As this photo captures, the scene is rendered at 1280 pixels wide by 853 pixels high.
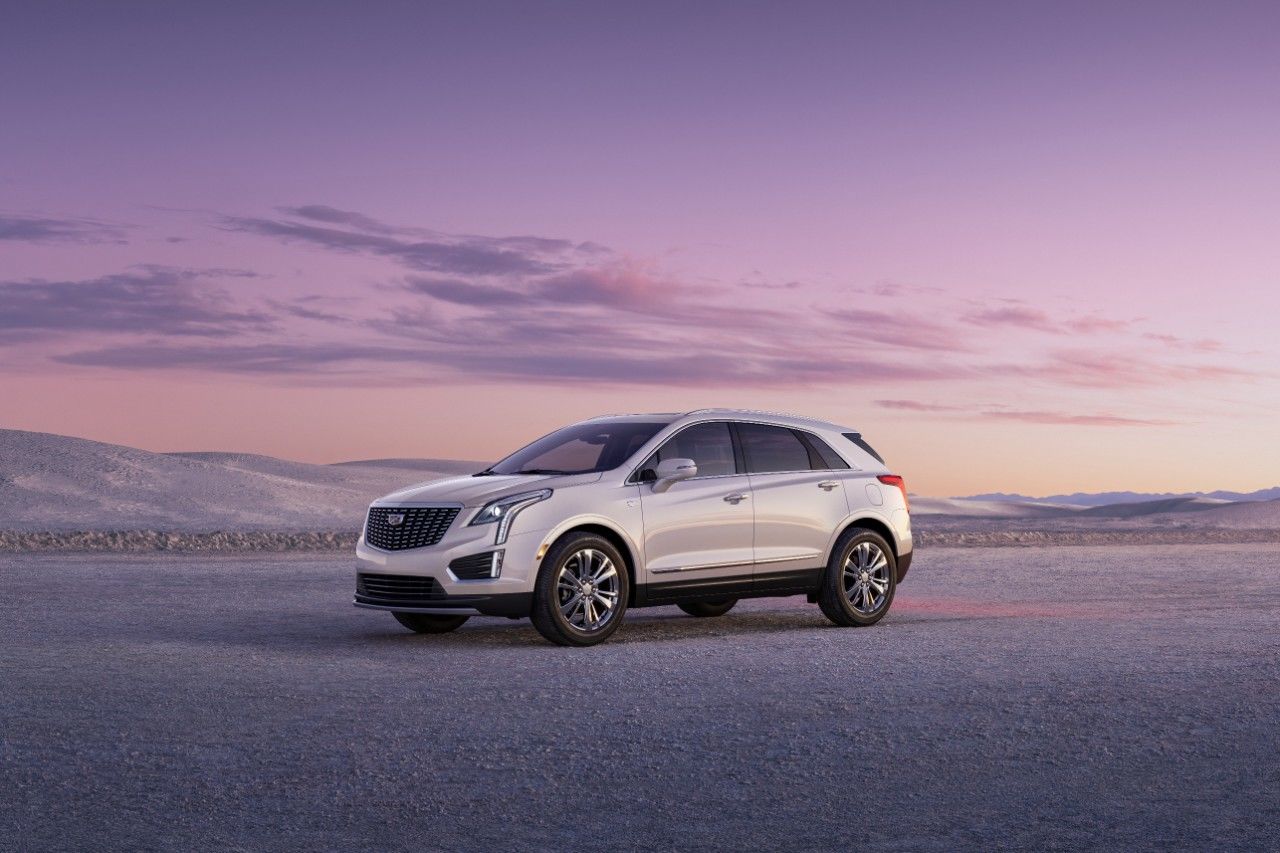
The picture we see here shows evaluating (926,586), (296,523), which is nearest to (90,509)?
(296,523)

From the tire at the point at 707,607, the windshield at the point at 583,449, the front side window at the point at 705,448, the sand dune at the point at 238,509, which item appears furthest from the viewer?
the sand dune at the point at 238,509

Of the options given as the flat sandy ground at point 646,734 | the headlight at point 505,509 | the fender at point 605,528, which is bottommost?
the flat sandy ground at point 646,734

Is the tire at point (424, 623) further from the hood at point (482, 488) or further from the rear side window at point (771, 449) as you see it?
the rear side window at point (771, 449)

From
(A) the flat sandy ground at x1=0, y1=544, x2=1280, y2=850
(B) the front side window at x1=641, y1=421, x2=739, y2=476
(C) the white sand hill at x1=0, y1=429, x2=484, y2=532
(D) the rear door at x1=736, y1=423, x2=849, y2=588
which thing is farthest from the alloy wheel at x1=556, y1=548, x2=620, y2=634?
(C) the white sand hill at x1=0, y1=429, x2=484, y2=532

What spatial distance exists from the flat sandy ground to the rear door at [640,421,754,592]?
25.4 inches

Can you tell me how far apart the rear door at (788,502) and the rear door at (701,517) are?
0.51ft

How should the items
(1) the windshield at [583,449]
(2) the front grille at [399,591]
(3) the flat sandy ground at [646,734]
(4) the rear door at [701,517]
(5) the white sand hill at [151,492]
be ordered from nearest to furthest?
(3) the flat sandy ground at [646,734] → (2) the front grille at [399,591] → (4) the rear door at [701,517] → (1) the windshield at [583,449] → (5) the white sand hill at [151,492]

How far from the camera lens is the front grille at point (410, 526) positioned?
11.7 meters

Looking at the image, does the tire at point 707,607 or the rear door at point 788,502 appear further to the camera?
the tire at point 707,607

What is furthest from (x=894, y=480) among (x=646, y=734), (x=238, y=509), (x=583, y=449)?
(x=238, y=509)

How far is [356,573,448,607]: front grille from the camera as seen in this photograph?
11.7 m

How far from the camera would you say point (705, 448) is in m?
12.8

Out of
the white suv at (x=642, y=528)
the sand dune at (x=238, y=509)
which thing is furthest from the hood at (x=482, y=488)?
the sand dune at (x=238, y=509)

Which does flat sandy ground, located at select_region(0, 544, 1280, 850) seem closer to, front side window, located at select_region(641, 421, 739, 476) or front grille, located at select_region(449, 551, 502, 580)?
front grille, located at select_region(449, 551, 502, 580)
